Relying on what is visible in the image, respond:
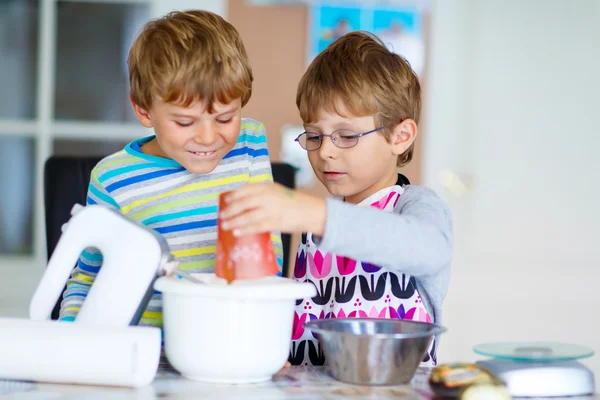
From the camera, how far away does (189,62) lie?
118 centimetres

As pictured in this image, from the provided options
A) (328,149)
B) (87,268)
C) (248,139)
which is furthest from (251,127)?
(87,268)

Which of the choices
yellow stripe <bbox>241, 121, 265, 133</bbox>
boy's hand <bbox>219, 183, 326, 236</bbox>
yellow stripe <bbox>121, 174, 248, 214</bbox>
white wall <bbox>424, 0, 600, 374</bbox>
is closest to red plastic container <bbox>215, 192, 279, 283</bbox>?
boy's hand <bbox>219, 183, 326, 236</bbox>

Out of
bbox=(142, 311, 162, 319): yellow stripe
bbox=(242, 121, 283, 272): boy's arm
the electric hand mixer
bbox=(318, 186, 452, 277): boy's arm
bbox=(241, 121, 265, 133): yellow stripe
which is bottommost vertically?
bbox=(142, 311, 162, 319): yellow stripe

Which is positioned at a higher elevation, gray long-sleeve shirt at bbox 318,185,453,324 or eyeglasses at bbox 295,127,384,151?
eyeglasses at bbox 295,127,384,151

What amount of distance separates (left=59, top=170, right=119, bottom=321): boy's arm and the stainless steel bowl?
1.33 feet

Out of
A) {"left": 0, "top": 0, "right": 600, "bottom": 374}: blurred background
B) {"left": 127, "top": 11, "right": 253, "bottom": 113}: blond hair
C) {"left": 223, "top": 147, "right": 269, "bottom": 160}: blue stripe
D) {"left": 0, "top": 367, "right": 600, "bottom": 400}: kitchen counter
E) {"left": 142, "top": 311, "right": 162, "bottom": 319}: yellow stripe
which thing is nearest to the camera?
{"left": 0, "top": 367, "right": 600, "bottom": 400}: kitchen counter

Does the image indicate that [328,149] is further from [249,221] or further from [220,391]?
[220,391]

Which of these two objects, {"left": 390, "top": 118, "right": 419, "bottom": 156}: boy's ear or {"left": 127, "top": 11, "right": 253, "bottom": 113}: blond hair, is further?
{"left": 390, "top": 118, "right": 419, "bottom": 156}: boy's ear

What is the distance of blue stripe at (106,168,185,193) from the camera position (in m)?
1.34

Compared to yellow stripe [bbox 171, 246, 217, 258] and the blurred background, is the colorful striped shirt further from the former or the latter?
the blurred background

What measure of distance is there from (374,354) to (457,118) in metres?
2.43

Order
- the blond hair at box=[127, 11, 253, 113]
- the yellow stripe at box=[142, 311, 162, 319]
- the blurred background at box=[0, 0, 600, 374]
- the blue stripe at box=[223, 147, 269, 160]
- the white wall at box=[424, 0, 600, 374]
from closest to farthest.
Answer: the blond hair at box=[127, 11, 253, 113]
the yellow stripe at box=[142, 311, 162, 319]
the blue stripe at box=[223, 147, 269, 160]
the blurred background at box=[0, 0, 600, 374]
the white wall at box=[424, 0, 600, 374]

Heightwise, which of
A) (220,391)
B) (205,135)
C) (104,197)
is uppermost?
(205,135)

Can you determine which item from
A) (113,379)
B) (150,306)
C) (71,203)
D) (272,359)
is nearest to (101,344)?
(113,379)
